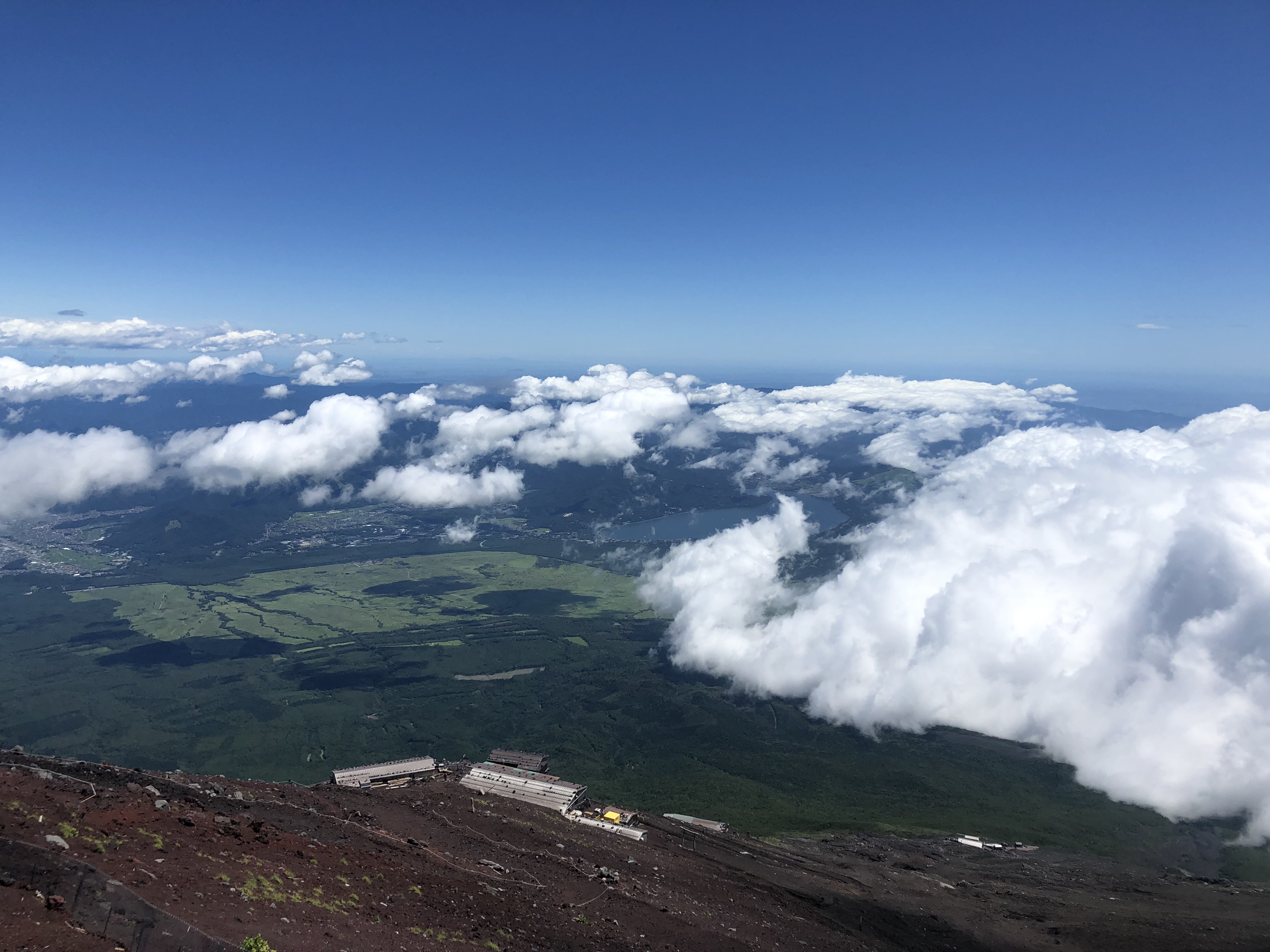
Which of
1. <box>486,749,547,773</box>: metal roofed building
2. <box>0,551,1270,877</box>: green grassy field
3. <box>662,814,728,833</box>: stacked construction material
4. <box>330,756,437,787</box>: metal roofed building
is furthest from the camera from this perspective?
<box>0,551,1270,877</box>: green grassy field

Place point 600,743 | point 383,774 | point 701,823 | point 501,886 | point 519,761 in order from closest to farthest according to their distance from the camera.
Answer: point 501,886 < point 383,774 < point 701,823 < point 519,761 < point 600,743

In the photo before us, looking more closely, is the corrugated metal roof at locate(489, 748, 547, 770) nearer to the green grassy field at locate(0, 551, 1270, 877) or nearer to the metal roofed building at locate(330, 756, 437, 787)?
the metal roofed building at locate(330, 756, 437, 787)

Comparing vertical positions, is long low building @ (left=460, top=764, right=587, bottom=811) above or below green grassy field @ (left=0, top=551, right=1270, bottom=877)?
above

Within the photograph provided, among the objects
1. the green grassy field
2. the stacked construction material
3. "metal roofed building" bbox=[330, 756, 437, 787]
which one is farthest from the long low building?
the green grassy field

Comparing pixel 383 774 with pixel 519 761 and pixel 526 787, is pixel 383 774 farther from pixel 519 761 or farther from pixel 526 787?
pixel 519 761

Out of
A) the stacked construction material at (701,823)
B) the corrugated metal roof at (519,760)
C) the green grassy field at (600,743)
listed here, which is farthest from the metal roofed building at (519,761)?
the green grassy field at (600,743)

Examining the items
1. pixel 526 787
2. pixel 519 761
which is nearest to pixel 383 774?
pixel 526 787
